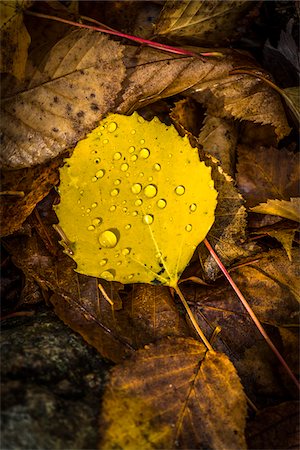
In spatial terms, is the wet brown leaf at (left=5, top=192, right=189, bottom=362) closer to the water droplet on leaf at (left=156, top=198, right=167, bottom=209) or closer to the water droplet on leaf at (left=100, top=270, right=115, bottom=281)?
the water droplet on leaf at (left=100, top=270, right=115, bottom=281)

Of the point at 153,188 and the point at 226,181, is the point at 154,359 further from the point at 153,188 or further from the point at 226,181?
the point at 226,181

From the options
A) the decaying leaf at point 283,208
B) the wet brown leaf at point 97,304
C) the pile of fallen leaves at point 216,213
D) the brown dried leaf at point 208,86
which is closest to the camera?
the pile of fallen leaves at point 216,213

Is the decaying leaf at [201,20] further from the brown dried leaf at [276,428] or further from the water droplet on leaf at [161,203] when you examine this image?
the brown dried leaf at [276,428]

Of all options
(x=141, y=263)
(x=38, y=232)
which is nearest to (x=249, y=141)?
(x=141, y=263)

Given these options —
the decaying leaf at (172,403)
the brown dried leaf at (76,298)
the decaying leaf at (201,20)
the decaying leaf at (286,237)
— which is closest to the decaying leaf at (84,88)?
the decaying leaf at (201,20)

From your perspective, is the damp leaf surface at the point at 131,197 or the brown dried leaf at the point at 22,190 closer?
the damp leaf surface at the point at 131,197

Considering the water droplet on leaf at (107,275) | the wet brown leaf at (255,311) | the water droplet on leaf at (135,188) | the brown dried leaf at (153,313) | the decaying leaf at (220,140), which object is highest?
the water droplet on leaf at (135,188)

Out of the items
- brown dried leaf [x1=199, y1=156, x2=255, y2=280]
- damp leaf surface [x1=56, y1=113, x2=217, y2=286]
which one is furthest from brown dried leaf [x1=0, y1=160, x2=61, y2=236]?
brown dried leaf [x1=199, y1=156, x2=255, y2=280]
